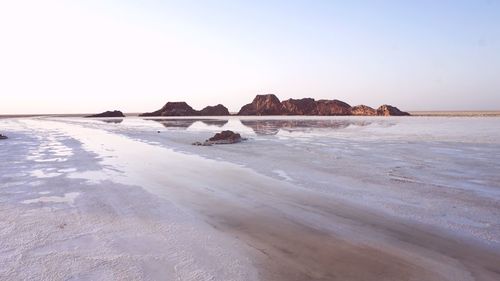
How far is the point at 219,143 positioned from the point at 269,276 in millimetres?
14042

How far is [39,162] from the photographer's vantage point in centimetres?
1223

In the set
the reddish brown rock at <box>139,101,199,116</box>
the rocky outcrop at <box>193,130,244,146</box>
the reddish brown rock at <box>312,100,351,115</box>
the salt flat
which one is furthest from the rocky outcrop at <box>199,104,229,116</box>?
the salt flat

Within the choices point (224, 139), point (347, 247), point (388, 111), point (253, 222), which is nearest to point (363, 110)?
point (388, 111)

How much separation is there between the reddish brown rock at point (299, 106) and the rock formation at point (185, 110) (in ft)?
62.7

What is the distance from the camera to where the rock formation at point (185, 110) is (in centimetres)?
11238

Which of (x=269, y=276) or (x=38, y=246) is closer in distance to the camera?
(x=269, y=276)

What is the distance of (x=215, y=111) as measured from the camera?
11931 centimetres

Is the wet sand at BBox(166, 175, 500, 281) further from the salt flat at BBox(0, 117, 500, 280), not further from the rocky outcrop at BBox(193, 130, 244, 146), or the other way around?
the rocky outcrop at BBox(193, 130, 244, 146)

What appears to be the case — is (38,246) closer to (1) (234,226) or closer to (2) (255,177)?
(1) (234,226)

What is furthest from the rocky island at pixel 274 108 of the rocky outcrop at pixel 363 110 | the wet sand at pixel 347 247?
the wet sand at pixel 347 247

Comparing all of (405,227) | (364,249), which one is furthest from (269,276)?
(405,227)

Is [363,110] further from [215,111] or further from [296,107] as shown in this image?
[215,111]

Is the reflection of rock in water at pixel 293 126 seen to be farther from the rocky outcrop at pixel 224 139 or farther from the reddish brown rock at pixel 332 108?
the reddish brown rock at pixel 332 108

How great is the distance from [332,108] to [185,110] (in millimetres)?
41099
